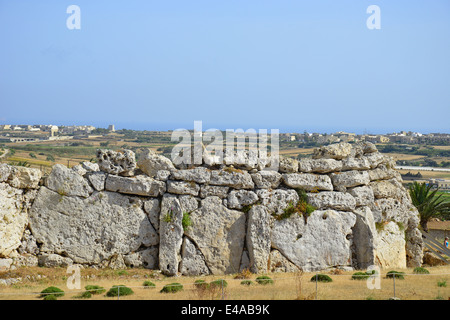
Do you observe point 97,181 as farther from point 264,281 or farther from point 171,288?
point 264,281

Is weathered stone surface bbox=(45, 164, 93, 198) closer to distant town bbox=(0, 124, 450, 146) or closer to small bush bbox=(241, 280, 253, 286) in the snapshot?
small bush bbox=(241, 280, 253, 286)

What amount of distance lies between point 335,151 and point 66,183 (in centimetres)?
1031

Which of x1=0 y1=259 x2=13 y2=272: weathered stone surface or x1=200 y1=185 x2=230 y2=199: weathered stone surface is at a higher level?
x1=200 y1=185 x2=230 y2=199: weathered stone surface

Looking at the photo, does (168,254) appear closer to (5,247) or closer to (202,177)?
(202,177)

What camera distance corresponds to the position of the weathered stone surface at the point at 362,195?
821 inches

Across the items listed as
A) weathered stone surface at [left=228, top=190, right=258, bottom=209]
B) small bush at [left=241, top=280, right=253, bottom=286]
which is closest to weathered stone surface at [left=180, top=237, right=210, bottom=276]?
weathered stone surface at [left=228, top=190, right=258, bottom=209]

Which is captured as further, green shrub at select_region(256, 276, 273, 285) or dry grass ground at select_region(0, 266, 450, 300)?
green shrub at select_region(256, 276, 273, 285)

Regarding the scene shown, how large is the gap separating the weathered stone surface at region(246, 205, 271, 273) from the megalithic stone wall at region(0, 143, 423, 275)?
0.04 metres

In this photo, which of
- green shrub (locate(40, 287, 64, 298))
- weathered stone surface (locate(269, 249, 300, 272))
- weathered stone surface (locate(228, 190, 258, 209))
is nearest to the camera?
green shrub (locate(40, 287, 64, 298))

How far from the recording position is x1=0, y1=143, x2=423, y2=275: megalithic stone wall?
1889 cm

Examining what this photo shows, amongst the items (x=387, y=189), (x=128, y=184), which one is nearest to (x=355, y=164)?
(x=387, y=189)

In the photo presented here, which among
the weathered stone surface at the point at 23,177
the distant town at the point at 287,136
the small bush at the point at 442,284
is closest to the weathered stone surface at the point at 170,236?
the weathered stone surface at the point at 23,177

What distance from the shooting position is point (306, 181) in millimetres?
20266
